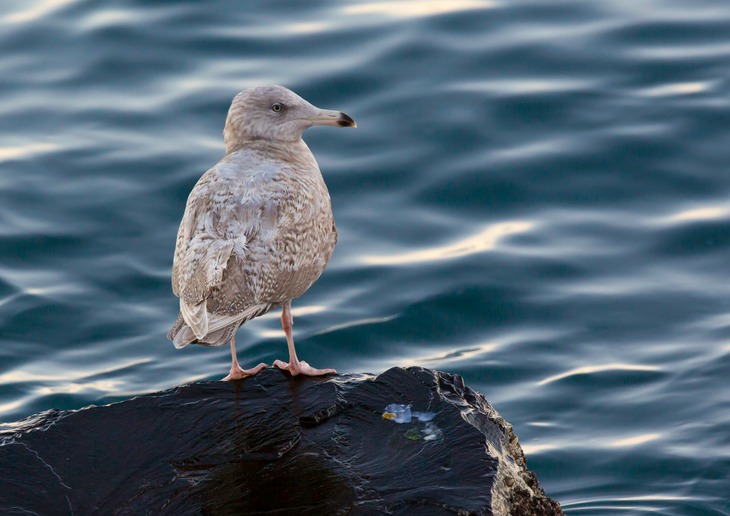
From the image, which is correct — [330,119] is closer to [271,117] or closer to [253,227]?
[271,117]

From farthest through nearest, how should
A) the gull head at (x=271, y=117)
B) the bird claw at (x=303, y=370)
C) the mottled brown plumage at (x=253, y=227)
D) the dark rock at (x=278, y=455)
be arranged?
the gull head at (x=271, y=117), the bird claw at (x=303, y=370), the mottled brown plumage at (x=253, y=227), the dark rock at (x=278, y=455)

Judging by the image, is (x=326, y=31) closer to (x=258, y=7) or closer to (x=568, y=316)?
(x=258, y=7)

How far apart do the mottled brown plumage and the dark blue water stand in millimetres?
3498

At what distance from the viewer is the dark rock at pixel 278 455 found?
A: 6.29 meters

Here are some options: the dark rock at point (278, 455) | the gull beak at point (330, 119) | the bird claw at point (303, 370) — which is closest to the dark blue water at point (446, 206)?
the bird claw at point (303, 370)

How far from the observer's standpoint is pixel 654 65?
15.8m

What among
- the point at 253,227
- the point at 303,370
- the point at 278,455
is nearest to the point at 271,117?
the point at 253,227

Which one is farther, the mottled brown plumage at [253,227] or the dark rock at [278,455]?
the mottled brown plumage at [253,227]

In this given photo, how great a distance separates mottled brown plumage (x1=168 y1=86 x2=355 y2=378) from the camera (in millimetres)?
7285

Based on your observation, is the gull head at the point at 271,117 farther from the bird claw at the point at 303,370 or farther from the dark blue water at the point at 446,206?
the dark blue water at the point at 446,206

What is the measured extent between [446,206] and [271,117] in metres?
5.42

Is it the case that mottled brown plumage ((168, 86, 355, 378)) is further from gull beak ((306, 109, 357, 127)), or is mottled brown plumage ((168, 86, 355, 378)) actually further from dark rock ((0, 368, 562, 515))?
dark rock ((0, 368, 562, 515))

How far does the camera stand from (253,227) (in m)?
7.54

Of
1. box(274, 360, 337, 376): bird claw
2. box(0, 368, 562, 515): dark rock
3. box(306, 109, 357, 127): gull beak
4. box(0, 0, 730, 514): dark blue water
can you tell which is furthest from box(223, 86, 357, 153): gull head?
box(0, 0, 730, 514): dark blue water
